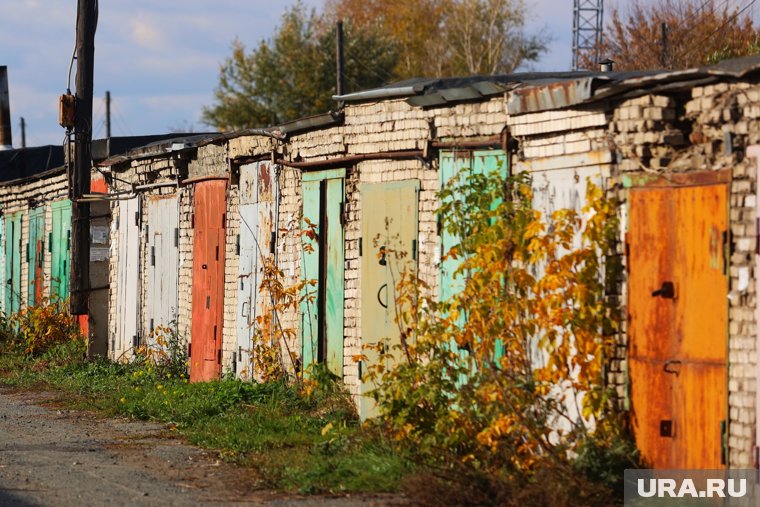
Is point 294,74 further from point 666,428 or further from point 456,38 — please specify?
point 666,428

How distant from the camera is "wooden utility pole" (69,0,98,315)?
16047 millimetres

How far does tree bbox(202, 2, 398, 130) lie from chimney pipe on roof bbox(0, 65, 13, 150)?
1273 centimetres

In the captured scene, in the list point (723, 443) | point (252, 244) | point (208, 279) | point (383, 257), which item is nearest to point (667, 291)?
point (723, 443)

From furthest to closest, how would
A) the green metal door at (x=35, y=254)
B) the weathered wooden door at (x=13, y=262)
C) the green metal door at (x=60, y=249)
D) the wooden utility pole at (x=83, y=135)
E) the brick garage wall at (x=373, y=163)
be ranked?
the weathered wooden door at (x=13, y=262) → the green metal door at (x=35, y=254) → the green metal door at (x=60, y=249) → the wooden utility pole at (x=83, y=135) → the brick garage wall at (x=373, y=163)

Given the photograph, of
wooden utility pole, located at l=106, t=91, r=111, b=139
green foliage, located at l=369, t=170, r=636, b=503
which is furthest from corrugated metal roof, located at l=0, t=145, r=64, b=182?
wooden utility pole, located at l=106, t=91, r=111, b=139

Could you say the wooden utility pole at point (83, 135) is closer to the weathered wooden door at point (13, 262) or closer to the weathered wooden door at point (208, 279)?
the weathered wooden door at point (208, 279)

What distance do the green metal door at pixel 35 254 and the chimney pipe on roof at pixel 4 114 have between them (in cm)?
812

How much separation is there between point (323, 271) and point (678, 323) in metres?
4.90

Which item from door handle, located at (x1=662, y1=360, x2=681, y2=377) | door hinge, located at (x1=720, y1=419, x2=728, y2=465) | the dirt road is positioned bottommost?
the dirt road

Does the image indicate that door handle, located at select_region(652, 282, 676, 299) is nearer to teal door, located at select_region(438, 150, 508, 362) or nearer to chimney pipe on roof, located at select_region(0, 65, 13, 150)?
teal door, located at select_region(438, 150, 508, 362)

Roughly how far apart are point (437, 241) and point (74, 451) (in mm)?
3420

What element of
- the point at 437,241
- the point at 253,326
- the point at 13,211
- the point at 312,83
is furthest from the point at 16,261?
the point at 312,83

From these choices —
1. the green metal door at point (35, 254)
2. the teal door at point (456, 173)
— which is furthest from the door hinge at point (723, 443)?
the green metal door at point (35, 254)

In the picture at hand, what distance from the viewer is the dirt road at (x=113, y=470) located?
7812mm
